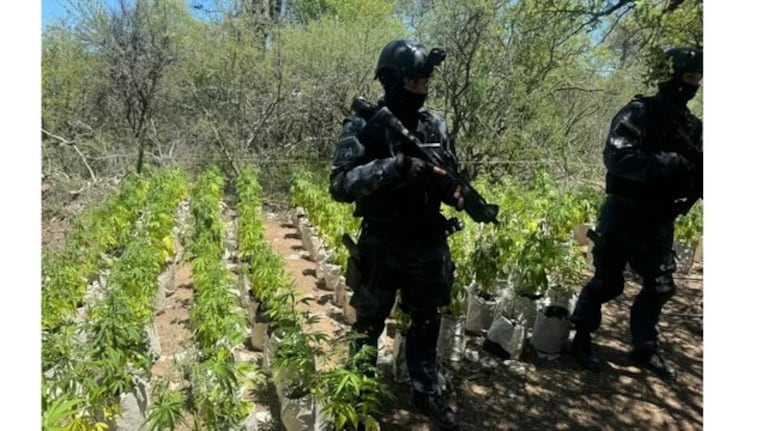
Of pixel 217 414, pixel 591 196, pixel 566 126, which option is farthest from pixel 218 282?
pixel 566 126

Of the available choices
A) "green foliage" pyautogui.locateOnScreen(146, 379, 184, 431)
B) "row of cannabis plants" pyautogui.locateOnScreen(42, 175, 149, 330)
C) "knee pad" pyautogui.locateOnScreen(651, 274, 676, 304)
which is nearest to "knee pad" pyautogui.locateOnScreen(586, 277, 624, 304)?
"knee pad" pyautogui.locateOnScreen(651, 274, 676, 304)

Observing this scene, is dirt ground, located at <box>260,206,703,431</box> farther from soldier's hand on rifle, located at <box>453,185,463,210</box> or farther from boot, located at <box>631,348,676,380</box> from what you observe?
soldier's hand on rifle, located at <box>453,185,463,210</box>

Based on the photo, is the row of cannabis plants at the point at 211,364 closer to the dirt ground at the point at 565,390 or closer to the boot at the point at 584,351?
the dirt ground at the point at 565,390

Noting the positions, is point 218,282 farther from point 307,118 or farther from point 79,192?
point 307,118

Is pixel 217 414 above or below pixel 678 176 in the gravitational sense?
below

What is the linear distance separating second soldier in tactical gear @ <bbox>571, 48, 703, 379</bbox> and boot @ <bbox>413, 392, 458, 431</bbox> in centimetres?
119

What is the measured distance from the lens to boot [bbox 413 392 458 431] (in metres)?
2.78

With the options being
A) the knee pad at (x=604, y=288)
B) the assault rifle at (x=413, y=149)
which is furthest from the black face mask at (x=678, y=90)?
the assault rifle at (x=413, y=149)

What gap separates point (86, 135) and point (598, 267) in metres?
9.79

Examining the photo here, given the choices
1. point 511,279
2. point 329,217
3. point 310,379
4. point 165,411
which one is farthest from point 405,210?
point 329,217

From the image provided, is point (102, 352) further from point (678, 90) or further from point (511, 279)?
point (678, 90)

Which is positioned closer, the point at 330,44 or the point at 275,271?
the point at 275,271

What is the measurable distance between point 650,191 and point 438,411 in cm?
162

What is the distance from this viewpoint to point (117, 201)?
6.19 metres
